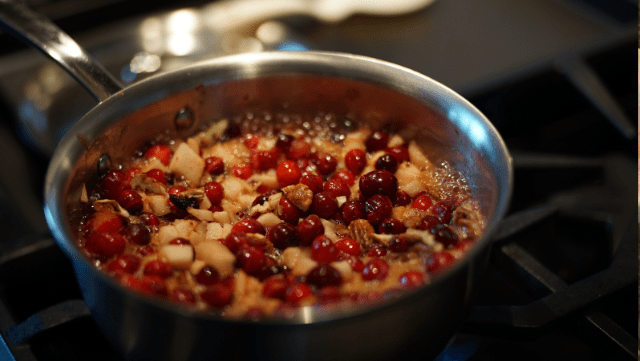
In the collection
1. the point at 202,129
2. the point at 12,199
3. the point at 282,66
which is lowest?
the point at 12,199

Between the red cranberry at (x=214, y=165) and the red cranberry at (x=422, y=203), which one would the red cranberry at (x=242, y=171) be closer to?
the red cranberry at (x=214, y=165)

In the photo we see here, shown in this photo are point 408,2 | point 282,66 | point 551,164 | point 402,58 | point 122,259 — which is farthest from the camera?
point 408,2

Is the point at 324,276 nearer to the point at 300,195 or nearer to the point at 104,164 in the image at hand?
the point at 300,195

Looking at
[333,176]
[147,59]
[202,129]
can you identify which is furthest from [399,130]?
[147,59]

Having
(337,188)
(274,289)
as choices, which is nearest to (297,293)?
(274,289)

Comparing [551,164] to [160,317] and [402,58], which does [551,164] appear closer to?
[402,58]

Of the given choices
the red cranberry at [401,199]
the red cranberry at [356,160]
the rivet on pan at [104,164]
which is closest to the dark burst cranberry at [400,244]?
the red cranberry at [401,199]
